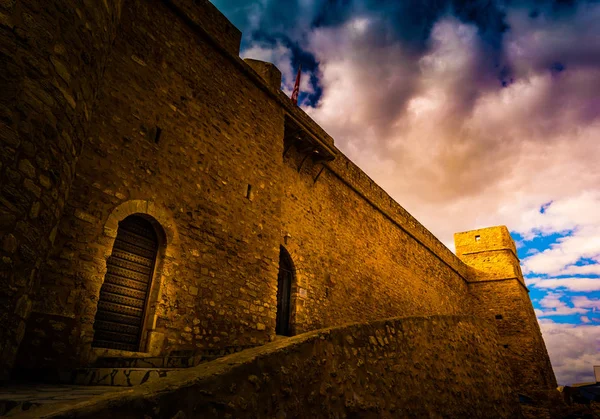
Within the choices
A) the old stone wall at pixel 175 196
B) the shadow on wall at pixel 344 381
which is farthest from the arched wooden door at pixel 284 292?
the shadow on wall at pixel 344 381

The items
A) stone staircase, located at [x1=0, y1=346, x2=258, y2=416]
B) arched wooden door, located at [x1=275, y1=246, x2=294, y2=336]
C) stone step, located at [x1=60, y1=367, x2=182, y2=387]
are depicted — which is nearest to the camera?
stone staircase, located at [x1=0, y1=346, x2=258, y2=416]

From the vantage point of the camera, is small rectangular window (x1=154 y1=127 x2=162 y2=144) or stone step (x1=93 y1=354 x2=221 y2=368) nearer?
stone step (x1=93 y1=354 x2=221 y2=368)

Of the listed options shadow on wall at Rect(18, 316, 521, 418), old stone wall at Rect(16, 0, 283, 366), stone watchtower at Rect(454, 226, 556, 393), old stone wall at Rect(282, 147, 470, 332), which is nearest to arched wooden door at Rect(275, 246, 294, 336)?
old stone wall at Rect(282, 147, 470, 332)

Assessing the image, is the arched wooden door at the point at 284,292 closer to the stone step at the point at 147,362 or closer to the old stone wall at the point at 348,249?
the old stone wall at the point at 348,249

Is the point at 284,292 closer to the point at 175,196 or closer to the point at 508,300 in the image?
the point at 175,196

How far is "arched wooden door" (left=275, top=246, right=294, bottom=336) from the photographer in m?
8.37

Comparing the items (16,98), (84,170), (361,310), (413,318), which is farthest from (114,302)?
(361,310)

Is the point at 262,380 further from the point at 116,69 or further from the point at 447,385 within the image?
the point at 116,69

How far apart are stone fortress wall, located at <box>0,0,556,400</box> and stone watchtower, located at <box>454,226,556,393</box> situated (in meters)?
13.6

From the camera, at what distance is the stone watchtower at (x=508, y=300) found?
63.1ft

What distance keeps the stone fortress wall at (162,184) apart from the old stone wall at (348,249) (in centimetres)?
7

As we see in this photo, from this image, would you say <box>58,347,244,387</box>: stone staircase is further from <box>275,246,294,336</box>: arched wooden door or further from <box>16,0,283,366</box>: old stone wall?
<box>275,246,294,336</box>: arched wooden door

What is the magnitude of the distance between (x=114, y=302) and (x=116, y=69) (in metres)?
3.32

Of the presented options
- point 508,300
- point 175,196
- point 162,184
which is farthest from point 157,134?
point 508,300
